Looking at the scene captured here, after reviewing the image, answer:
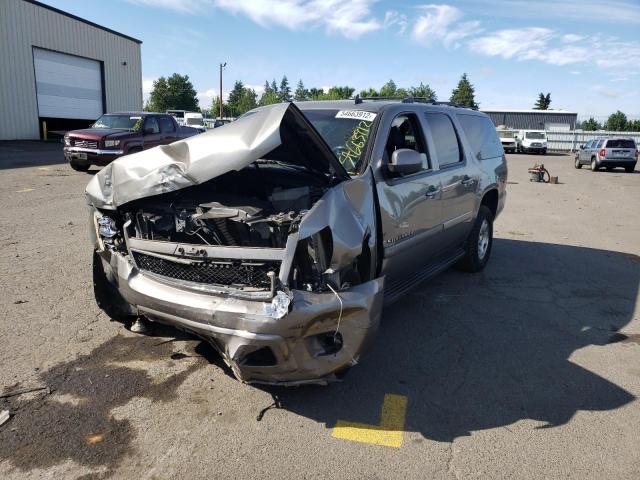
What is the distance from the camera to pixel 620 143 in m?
24.5

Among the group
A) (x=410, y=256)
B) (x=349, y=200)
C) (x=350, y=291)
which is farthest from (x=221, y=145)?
(x=410, y=256)

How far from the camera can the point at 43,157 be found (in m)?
19.5

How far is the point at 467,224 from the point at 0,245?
586 centimetres

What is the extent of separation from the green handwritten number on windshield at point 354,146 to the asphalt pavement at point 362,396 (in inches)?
58.2

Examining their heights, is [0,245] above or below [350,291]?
Result: below

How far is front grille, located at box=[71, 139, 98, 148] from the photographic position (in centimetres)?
1391

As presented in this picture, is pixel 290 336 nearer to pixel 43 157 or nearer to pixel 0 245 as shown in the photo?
pixel 0 245

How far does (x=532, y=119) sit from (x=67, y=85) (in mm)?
57852

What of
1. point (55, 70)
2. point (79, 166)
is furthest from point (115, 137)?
point (55, 70)

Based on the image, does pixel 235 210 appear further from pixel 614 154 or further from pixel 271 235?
pixel 614 154

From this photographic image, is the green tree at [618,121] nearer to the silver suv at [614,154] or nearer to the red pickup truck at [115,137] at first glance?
the silver suv at [614,154]

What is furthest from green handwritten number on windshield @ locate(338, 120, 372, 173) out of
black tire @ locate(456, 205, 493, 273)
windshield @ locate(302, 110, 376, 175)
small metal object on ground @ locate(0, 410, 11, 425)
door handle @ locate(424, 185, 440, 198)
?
small metal object on ground @ locate(0, 410, 11, 425)

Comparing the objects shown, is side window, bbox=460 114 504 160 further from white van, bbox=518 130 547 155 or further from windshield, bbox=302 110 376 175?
white van, bbox=518 130 547 155

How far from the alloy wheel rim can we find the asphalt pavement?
0.63 m
